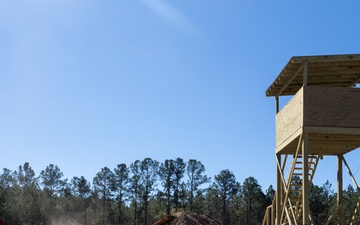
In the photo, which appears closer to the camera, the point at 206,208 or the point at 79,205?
the point at 206,208

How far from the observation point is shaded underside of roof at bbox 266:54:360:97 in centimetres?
1703

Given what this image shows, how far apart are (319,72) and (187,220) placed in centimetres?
2224

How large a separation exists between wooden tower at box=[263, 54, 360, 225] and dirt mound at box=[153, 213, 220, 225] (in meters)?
18.2

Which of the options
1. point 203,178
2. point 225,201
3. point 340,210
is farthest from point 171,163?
point 340,210

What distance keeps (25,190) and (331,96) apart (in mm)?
70186

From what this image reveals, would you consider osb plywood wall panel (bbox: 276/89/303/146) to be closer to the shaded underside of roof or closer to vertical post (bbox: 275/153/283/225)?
vertical post (bbox: 275/153/283/225)

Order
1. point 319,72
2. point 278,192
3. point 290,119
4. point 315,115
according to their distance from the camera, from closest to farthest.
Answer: point 315,115
point 290,119
point 319,72
point 278,192

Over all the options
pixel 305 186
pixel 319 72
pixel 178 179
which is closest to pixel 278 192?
pixel 305 186

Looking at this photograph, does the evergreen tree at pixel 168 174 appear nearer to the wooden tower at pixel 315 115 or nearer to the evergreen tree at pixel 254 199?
the evergreen tree at pixel 254 199

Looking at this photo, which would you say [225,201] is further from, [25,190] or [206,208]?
[25,190]

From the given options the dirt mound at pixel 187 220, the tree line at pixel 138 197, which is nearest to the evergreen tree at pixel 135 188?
the tree line at pixel 138 197

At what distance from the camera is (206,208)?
274ft

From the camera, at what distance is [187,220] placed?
3841 cm

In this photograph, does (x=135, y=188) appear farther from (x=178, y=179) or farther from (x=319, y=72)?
(x=319, y=72)
